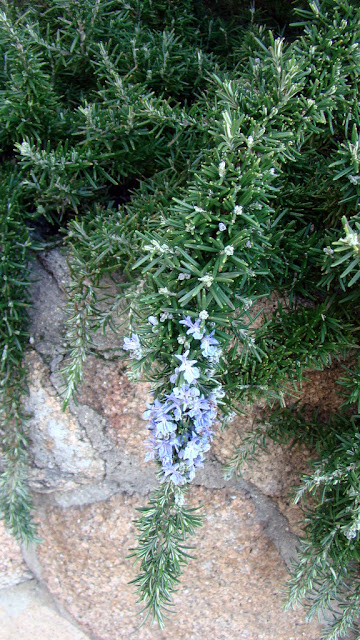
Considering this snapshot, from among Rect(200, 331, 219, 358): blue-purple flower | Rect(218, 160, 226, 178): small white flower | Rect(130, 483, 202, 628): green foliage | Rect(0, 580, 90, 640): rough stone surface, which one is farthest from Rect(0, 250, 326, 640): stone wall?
Answer: Rect(218, 160, 226, 178): small white flower

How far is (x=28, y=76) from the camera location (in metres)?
→ 1.33

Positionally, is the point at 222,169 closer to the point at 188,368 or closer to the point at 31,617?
the point at 188,368

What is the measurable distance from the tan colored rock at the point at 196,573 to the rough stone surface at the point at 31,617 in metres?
0.17

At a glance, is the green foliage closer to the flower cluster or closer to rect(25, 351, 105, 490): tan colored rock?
the flower cluster

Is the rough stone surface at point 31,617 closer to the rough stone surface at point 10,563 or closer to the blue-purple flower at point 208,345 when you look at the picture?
the rough stone surface at point 10,563

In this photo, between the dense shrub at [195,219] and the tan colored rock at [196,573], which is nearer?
the dense shrub at [195,219]

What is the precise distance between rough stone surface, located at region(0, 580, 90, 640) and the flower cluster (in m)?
1.48

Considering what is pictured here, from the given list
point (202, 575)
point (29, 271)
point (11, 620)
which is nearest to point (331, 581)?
point (202, 575)

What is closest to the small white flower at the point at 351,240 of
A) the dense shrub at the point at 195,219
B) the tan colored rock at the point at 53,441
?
the dense shrub at the point at 195,219

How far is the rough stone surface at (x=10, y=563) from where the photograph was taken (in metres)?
2.01

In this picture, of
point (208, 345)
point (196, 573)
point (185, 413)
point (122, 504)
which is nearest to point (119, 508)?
point (122, 504)

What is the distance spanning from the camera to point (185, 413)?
→ 0.97 m

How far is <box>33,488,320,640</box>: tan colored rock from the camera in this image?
1.71 meters

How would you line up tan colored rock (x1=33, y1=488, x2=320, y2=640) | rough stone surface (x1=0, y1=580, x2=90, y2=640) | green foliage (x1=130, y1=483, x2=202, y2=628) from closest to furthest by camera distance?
green foliage (x1=130, y1=483, x2=202, y2=628), tan colored rock (x1=33, y1=488, x2=320, y2=640), rough stone surface (x1=0, y1=580, x2=90, y2=640)
